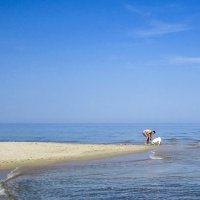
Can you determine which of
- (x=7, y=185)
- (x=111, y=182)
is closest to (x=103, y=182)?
(x=111, y=182)

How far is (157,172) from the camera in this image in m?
18.5

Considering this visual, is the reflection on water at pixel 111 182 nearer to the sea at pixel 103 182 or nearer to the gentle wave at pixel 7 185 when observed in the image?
the sea at pixel 103 182

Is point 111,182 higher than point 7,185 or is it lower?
higher

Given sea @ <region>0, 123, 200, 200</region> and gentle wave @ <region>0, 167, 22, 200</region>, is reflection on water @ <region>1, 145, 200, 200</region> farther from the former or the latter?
gentle wave @ <region>0, 167, 22, 200</region>

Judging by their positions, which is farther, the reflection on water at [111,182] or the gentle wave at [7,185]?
the reflection on water at [111,182]

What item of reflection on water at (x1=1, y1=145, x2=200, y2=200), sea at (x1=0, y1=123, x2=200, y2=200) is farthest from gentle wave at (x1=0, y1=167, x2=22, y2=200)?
reflection on water at (x1=1, y1=145, x2=200, y2=200)

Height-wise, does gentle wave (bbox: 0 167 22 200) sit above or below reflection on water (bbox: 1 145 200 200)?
below

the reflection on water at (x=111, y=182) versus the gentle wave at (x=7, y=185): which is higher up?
the reflection on water at (x=111, y=182)

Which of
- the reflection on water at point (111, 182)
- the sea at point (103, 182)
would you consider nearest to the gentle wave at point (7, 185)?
the sea at point (103, 182)

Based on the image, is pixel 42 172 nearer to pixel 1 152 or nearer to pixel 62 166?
pixel 62 166

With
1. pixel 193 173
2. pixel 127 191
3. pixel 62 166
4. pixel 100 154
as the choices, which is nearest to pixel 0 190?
pixel 127 191

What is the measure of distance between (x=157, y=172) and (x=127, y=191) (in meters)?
4.81

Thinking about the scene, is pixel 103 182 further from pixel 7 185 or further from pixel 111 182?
pixel 7 185

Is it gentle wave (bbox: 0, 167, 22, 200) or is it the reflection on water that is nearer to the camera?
gentle wave (bbox: 0, 167, 22, 200)
